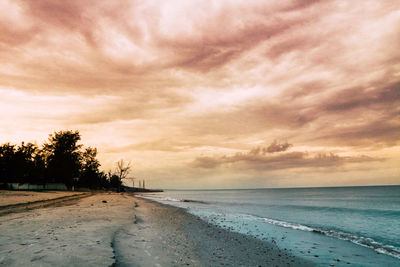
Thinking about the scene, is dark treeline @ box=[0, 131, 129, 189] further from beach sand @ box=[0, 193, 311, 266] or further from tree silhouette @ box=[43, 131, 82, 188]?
beach sand @ box=[0, 193, 311, 266]

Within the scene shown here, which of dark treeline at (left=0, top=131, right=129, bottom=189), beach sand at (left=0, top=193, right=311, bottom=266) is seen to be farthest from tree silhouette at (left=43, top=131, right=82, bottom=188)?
beach sand at (left=0, top=193, right=311, bottom=266)

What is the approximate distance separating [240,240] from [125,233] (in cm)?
752

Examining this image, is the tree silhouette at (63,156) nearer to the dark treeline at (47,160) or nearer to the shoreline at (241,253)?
the dark treeline at (47,160)

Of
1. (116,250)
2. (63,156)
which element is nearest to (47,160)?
(63,156)

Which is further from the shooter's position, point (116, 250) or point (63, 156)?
point (63, 156)

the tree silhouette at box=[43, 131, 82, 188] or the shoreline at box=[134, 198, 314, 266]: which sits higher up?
the tree silhouette at box=[43, 131, 82, 188]

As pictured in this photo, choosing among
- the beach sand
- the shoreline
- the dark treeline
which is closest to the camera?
the beach sand

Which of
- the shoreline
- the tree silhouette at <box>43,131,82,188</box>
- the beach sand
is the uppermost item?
the tree silhouette at <box>43,131,82,188</box>

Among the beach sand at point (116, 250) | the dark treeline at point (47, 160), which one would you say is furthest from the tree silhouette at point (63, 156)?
the beach sand at point (116, 250)

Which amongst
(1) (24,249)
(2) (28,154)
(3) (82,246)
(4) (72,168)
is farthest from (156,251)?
(2) (28,154)

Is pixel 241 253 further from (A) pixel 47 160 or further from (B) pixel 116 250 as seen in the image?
(A) pixel 47 160

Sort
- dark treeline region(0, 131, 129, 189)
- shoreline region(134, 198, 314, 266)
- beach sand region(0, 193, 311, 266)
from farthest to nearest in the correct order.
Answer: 1. dark treeline region(0, 131, 129, 189)
2. shoreline region(134, 198, 314, 266)
3. beach sand region(0, 193, 311, 266)

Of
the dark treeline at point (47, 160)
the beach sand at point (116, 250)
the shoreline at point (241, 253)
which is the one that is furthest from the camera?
the dark treeline at point (47, 160)

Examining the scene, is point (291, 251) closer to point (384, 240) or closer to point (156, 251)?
point (156, 251)
